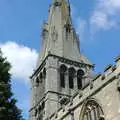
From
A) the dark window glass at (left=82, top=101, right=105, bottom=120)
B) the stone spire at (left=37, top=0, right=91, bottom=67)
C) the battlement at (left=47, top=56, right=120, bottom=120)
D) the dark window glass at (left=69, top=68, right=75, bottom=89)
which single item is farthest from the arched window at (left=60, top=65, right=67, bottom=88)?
the dark window glass at (left=82, top=101, right=105, bottom=120)

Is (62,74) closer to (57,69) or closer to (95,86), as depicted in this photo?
(57,69)

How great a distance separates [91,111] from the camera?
77.7 feet

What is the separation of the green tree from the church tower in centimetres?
2105

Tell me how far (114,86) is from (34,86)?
27.3m

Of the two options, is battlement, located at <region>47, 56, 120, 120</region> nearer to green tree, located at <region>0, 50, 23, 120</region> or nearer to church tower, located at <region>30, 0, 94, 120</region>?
green tree, located at <region>0, 50, 23, 120</region>

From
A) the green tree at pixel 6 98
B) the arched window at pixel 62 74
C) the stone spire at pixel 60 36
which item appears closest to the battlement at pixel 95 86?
the green tree at pixel 6 98

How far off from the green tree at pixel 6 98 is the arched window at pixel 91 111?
531cm

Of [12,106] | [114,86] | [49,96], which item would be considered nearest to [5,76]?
[12,106]

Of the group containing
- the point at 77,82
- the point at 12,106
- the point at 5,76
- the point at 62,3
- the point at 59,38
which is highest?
the point at 62,3

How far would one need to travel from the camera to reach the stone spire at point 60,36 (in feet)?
159

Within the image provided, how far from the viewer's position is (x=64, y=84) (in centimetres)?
4519

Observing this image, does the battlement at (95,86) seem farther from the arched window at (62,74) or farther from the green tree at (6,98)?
the arched window at (62,74)

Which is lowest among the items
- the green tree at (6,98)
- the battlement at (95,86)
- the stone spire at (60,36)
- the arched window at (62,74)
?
the green tree at (6,98)

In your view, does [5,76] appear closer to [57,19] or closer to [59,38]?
[59,38]
